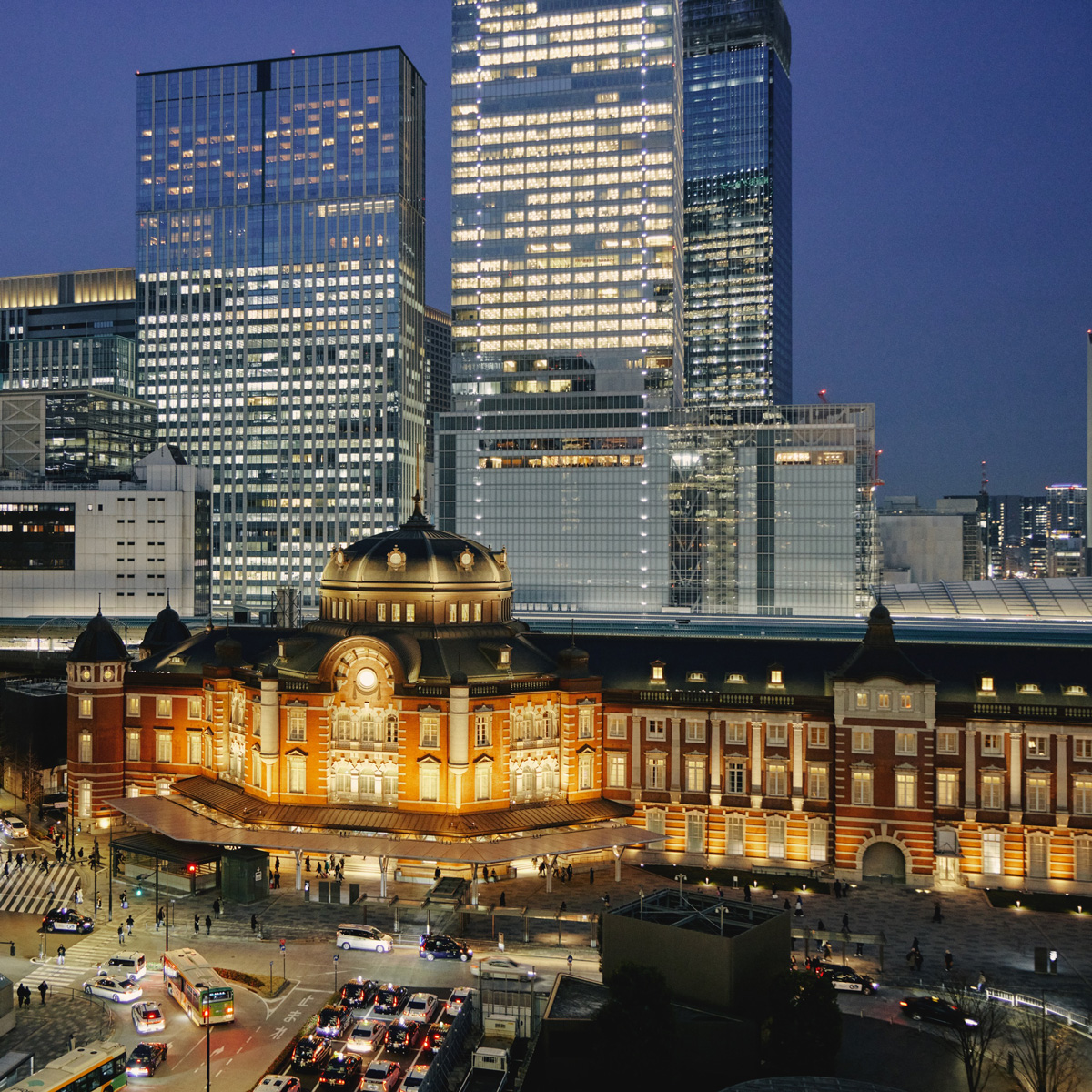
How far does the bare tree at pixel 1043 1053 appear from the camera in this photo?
161 ft

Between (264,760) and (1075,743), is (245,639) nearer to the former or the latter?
(264,760)

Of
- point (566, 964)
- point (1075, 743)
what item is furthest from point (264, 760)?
point (1075, 743)

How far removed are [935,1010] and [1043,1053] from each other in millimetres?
10103

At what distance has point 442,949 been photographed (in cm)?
6750

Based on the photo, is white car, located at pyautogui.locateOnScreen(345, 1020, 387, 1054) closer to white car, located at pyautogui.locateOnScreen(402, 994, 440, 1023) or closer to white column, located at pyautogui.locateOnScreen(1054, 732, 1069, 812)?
white car, located at pyautogui.locateOnScreen(402, 994, 440, 1023)

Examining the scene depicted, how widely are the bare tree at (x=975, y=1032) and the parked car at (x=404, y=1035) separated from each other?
2526 centimetres

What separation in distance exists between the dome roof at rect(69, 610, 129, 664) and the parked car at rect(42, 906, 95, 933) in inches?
1261

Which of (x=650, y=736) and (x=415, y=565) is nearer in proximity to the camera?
(x=650, y=736)

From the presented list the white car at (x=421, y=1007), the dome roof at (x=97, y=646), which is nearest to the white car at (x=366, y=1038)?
the white car at (x=421, y=1007)

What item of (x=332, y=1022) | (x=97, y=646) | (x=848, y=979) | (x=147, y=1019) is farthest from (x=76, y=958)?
(x=848, y=979)

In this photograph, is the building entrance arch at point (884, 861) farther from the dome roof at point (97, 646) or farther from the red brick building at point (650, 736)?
the dome roof at point (97, 646)

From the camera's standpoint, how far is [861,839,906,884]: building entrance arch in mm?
84812

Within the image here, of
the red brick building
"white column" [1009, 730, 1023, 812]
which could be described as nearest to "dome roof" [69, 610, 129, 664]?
the red brick building

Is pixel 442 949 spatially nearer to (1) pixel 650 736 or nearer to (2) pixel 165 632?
(1) pixel 650 736
